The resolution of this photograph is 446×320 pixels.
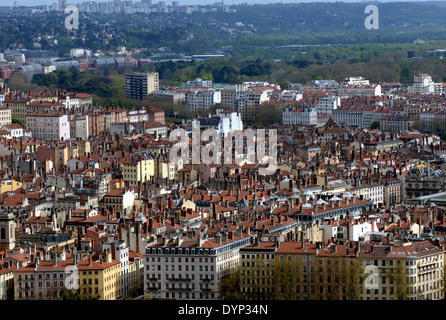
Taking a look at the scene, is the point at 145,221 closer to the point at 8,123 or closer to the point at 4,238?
the point at 4,238

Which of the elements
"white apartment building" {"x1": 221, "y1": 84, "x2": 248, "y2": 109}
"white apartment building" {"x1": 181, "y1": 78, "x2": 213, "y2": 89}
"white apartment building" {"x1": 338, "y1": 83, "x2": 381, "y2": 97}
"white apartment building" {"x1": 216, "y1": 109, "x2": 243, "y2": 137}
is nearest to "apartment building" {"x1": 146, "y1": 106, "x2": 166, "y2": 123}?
"white apartment building" {"x1": 216, "y1": 109, "x2": 243, "y2": 137}

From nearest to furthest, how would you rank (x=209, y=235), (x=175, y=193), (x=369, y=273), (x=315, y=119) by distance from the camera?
(x=369, y=273) < (x=209, y=235) < (x=175, y=193) < (x=315, y=119)

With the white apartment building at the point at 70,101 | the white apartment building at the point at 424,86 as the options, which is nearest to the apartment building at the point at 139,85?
the white apartment building at the point at 70,101

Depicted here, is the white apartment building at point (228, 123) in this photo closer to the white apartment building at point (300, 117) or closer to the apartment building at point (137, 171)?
the white apartment building at point (300, 117)

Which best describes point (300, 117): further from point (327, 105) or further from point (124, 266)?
point (124, 266)

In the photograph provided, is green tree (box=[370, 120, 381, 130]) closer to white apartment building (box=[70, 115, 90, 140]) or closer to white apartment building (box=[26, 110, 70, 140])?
white apartment building (box=[70, 115, 90, 140])

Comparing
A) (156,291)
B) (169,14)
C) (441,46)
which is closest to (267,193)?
(156,291)

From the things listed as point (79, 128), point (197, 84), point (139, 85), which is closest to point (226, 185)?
point (79, 128)
